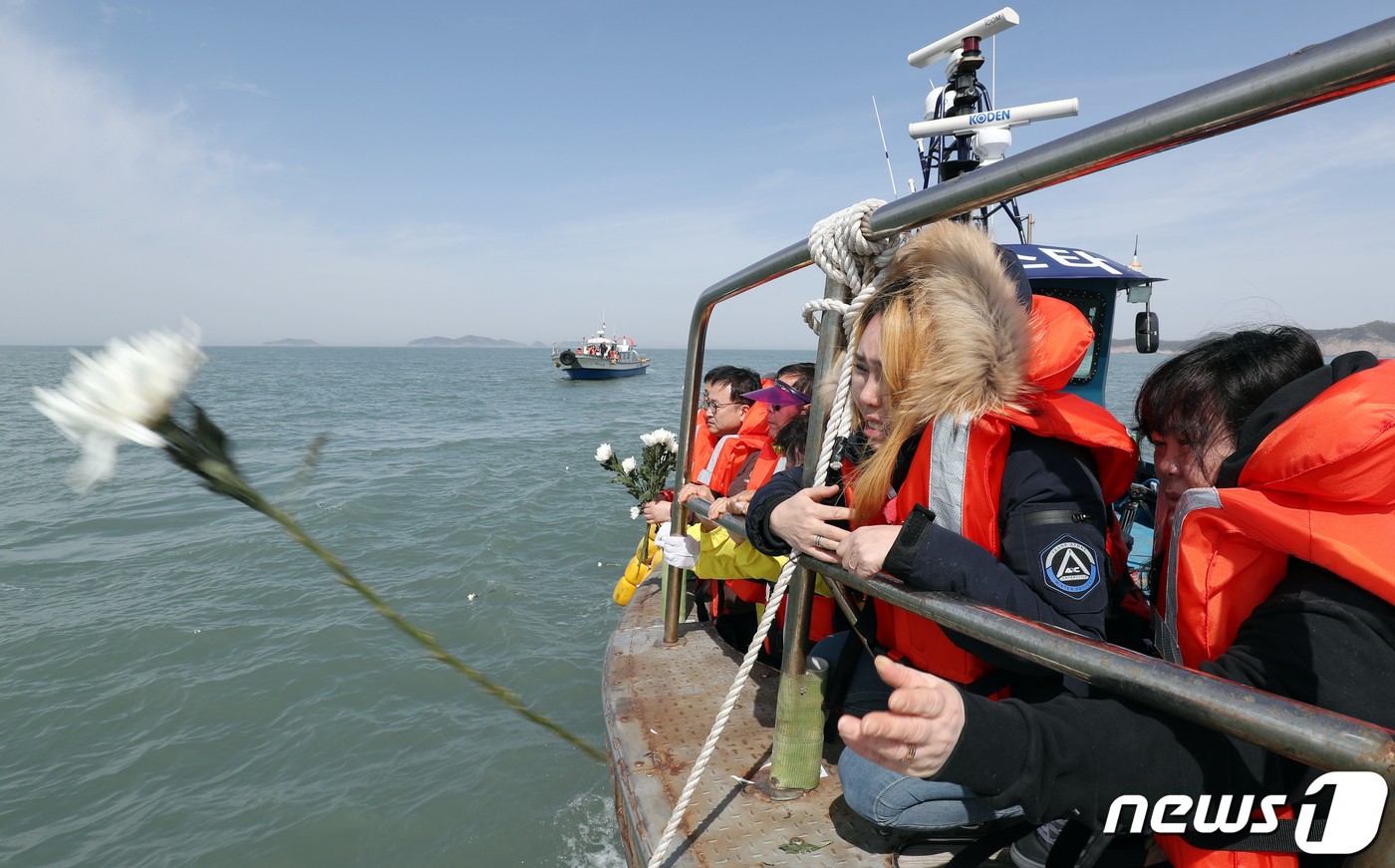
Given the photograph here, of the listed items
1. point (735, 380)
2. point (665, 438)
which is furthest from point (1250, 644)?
point (665, 438)

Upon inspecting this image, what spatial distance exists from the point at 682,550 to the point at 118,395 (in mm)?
2426

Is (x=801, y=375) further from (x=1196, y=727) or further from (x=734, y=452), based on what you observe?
(x=1196, y=727)

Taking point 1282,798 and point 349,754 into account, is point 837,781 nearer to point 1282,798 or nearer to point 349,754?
point 1282,798

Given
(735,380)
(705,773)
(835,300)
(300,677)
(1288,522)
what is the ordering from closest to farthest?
(1288,522) < (835,300) < (705,773) < (735,380) < (300,677)

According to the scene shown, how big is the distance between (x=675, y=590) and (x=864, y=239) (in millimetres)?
2214

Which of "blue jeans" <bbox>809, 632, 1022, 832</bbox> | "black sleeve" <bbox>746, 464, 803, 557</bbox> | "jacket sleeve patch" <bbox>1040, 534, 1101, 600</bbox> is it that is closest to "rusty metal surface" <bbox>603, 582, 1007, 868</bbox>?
"blue jeans" <bbox>809, 632, 1022, 832</bbox>

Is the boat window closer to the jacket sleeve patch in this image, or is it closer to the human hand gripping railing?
the jacket sleeve patch

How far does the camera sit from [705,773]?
87.0 inches

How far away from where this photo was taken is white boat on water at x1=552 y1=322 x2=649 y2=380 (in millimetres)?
50562

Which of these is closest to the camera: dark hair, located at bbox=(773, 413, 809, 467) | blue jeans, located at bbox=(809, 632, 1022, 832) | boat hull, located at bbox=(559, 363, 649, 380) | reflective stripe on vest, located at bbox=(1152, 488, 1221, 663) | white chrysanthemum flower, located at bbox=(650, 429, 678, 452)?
reflective stripe on vest, located at bbox=(1152, 488, 1221, 663)

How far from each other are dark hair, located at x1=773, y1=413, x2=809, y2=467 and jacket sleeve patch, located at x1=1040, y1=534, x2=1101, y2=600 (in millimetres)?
1597

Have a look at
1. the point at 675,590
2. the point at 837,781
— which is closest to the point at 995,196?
the point at 837,781

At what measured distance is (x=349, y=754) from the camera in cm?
537

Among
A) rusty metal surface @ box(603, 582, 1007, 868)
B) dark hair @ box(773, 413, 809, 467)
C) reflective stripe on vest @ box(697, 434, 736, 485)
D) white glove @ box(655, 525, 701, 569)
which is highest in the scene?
dark hair @ box(773, 413, 809, 467)
